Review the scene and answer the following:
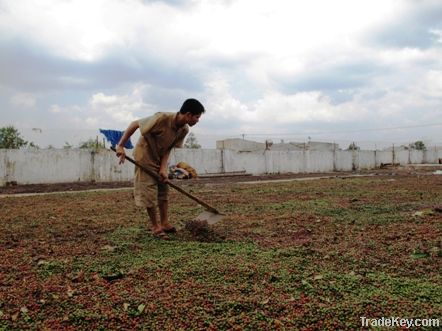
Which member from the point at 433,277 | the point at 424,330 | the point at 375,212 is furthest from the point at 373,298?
the point at 375,212

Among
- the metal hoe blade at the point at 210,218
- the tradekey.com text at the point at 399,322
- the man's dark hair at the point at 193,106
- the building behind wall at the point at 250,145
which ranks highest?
the building behind wall at the point at 250,145

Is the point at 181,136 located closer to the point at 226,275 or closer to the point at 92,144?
the point at 226,275

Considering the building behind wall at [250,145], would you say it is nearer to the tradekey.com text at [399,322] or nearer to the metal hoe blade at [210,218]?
the metal hoe blade at [210,218]

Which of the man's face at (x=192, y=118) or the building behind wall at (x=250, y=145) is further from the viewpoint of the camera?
the building behind wall at (x=250, y=145)

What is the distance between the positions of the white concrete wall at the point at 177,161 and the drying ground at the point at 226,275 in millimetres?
13456

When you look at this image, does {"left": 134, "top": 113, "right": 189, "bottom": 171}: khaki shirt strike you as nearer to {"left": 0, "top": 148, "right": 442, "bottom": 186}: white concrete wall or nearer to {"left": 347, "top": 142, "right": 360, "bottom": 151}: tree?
{"left": 0, "top": 148, "right": 442, "bottom": 186}: white concrete wall

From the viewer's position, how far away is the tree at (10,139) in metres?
19.7

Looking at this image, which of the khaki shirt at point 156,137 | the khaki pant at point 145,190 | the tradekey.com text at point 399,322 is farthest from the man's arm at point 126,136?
the tradekey.com text at point 399,322

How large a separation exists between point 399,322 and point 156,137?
3243mm

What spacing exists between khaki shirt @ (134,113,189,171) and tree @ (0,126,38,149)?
662 inches

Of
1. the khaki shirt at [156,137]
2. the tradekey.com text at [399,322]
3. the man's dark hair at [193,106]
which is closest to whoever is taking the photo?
the tradekey.com text at [399,322]

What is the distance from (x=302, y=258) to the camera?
3434 millimetres

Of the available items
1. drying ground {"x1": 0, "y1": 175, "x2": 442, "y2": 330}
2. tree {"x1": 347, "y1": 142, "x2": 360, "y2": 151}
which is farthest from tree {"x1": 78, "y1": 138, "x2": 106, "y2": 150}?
tree {"x1": 347, "y1": 142, "x2": 360, "y2": 151}

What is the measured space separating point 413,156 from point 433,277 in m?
43.8
